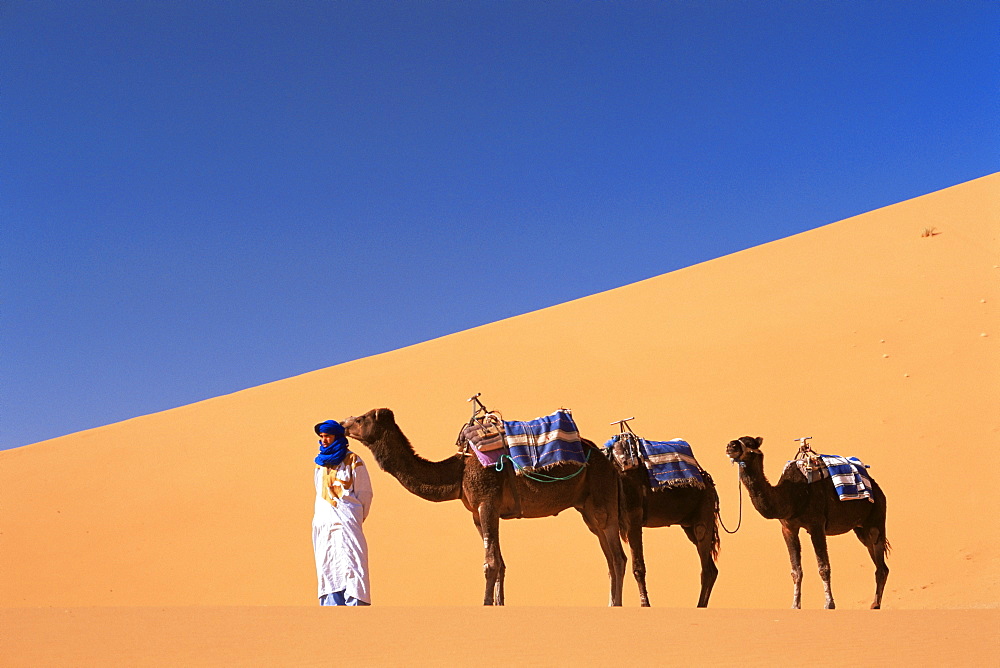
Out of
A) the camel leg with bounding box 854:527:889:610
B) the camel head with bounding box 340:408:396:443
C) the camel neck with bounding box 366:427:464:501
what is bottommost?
the camel leg with bounding box 854:527:889:610

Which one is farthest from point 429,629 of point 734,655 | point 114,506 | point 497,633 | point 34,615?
point 114,506

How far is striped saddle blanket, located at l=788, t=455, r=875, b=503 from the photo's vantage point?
12.8 meters

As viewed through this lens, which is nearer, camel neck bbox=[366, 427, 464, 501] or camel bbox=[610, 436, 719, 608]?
camel neck bbox=[366, 427, 464, 501]

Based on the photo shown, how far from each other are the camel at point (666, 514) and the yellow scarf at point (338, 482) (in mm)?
3592

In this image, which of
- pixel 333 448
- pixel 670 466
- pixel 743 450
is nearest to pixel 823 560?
pixel 743 450

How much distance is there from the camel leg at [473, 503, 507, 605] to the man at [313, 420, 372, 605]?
3.87 ft

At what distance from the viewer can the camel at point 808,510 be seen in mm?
12125

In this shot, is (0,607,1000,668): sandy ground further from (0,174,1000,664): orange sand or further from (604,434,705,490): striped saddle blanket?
(604,434,705,490): striped saddle blanket

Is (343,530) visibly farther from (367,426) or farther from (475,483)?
(475,483)

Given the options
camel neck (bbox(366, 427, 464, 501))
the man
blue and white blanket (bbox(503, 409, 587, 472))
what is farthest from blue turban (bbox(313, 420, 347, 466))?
blue and white blanket (bbox(503, 409, 587, 472))

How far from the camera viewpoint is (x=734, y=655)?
608 cm

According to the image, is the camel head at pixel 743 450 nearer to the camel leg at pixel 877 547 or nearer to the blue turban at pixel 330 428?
the camel leg at pixel 877 547

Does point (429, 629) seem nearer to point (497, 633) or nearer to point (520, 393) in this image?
point (497, 633)

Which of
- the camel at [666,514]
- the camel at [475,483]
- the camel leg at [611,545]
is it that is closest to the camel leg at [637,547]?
the camel at [666,514]
